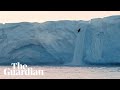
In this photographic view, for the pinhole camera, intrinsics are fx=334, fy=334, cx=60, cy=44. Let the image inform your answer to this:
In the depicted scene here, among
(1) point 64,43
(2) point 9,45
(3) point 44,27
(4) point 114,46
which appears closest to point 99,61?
(4) point 114,46

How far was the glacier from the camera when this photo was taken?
10.9m

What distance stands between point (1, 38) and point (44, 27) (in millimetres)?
1499

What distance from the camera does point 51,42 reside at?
36.9 ft

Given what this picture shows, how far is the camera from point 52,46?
11.1 m

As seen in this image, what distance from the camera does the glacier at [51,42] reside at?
35.6ft

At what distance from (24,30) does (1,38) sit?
31.6 inches
